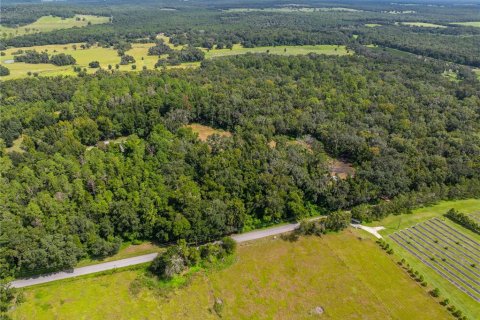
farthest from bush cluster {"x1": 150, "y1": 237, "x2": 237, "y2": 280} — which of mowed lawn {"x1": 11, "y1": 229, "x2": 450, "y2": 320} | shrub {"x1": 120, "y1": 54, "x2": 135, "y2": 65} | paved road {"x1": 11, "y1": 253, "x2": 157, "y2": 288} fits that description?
shrub {"x1": 120, "y1": 54, "x2": 135, "y2": 65}

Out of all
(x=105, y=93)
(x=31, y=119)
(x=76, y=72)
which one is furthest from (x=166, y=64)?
(x=31, y=119)

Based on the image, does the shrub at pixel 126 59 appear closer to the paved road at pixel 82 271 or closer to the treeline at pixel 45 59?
the treeline at pixel 45 59

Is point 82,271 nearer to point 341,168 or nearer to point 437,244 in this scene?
point 341,168

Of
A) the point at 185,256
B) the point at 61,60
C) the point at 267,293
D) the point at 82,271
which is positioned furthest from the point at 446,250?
the point at 61,60

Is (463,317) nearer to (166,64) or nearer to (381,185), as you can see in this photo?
(381,185)

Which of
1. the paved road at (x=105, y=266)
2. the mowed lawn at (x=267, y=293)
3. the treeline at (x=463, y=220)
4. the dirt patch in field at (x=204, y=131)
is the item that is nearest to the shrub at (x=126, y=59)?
the dirt patch in field at (x=204, y=131)
